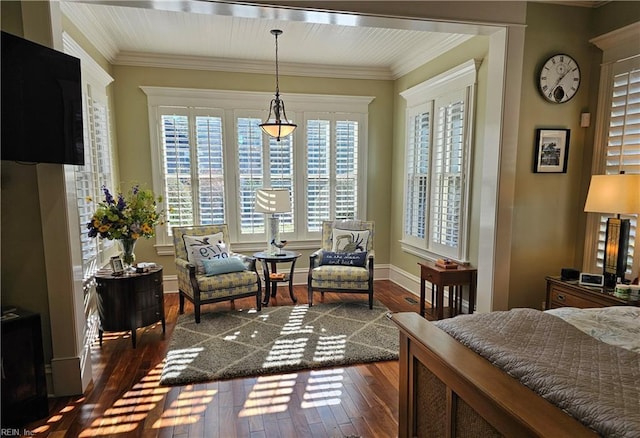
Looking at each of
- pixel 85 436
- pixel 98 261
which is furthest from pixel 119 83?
pixel 85 436

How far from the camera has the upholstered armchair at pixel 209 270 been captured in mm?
4094

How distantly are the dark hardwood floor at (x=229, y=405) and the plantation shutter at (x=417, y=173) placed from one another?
7.57 ft

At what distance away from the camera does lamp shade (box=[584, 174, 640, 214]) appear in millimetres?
2686

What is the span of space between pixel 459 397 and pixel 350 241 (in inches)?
134

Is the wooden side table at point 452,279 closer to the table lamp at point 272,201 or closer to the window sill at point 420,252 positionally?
the window sill at point 420,252

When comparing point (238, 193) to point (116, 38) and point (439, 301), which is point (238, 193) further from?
point (439, 301)

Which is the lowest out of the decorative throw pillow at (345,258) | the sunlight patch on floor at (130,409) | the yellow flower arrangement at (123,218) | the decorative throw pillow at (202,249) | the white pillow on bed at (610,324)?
the sunlight patch on floor at (130,409)

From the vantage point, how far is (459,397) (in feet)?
5.16

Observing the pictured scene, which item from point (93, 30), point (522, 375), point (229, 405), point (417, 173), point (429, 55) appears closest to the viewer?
point (522, 375)

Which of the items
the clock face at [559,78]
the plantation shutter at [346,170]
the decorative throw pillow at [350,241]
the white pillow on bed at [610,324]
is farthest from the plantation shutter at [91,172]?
the clock face at [559,78]

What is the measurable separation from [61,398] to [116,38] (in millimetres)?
3687

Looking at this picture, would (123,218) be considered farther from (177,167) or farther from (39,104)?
(177,167)

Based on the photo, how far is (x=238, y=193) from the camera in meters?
5.33

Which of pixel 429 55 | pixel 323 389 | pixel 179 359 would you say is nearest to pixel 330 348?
pixel 323 389
